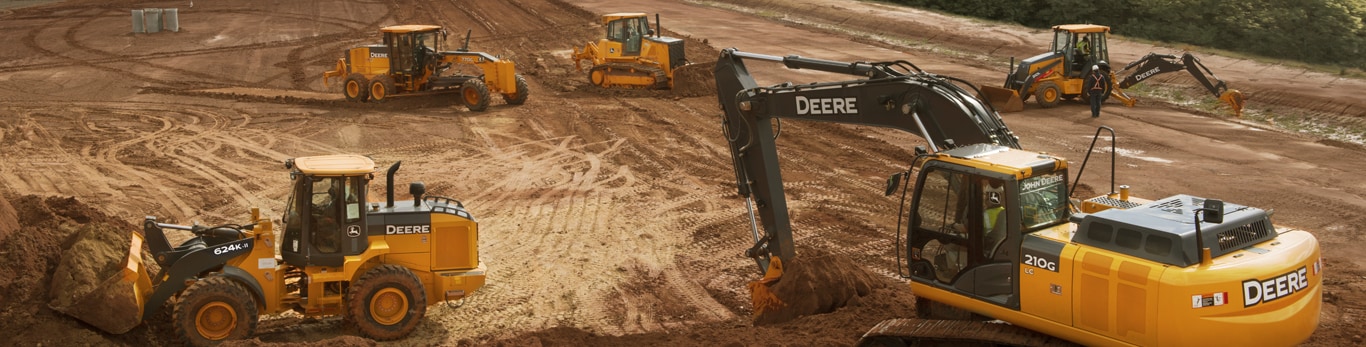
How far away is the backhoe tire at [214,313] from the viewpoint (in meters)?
11.2

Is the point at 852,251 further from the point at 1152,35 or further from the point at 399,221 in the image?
the point at 1152,35

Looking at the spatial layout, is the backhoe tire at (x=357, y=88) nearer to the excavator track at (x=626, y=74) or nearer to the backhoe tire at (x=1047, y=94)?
the excavator track at (x=626, y=74)

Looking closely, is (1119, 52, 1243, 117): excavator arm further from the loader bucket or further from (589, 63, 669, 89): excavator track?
(589, 63, 669, 89): excavator track

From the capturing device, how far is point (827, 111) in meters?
11.0

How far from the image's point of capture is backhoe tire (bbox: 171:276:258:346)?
11.2m

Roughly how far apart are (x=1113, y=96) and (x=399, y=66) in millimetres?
17670

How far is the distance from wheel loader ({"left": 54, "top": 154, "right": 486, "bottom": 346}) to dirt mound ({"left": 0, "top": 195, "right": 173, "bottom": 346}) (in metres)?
0.21

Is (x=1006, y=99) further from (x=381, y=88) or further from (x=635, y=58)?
(x=381, y=88)

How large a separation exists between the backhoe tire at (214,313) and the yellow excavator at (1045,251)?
5690 millimetres

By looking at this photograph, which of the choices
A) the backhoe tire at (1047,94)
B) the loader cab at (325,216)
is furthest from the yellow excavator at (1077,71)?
the loader cab at (325,216)

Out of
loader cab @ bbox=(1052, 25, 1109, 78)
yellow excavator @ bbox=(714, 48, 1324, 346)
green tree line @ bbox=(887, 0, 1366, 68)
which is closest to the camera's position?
yellow excavator @ bbox=(714, 48, 1324, 346)

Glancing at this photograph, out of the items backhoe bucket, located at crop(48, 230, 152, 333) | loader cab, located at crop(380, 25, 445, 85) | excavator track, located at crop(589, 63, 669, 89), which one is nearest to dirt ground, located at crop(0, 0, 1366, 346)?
backhoe bucket, located at crop(48, 230, 152, 333)

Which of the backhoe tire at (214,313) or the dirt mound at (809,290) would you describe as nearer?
the backhoe tire at (214,313)

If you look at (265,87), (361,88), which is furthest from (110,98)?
(361,88)
